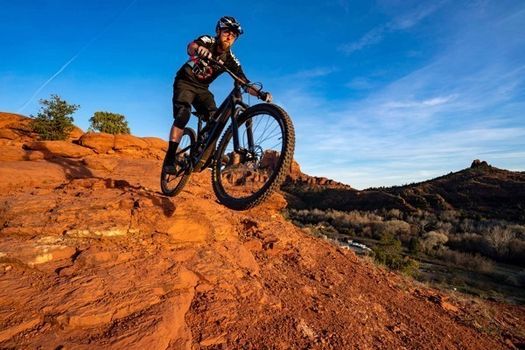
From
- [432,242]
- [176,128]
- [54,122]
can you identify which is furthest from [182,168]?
[432,242]

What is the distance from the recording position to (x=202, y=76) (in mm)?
6523

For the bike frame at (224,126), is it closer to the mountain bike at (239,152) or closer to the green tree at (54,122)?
the mountain bike at (239,152)

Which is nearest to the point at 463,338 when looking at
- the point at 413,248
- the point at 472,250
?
the point at 413,248

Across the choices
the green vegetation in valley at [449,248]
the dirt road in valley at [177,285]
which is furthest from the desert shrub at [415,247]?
the dirt road in valley at [177,285]

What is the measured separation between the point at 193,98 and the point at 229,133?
1.46 meters

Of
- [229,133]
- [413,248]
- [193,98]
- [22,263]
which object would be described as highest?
[193,98]

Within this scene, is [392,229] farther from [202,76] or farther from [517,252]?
[202,76]

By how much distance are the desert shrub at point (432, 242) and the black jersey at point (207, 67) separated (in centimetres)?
2877

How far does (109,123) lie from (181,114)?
2469cm

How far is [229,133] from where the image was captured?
18.9 feet

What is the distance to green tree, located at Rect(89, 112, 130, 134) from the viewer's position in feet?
92.0

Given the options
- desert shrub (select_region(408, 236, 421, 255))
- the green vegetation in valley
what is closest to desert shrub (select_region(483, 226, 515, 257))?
the green vegetation in valley

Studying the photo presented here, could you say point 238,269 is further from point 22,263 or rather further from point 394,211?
point 394,211

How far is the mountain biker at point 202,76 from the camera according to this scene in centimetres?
559
